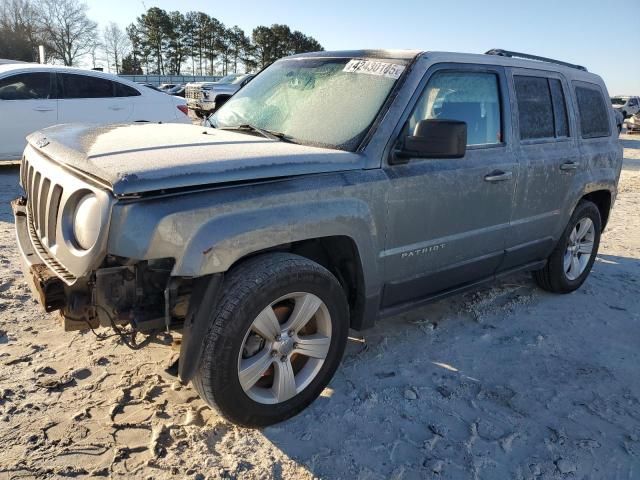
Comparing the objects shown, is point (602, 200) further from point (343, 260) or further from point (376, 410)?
point (376, 410)

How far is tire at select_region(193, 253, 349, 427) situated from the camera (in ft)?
7.84

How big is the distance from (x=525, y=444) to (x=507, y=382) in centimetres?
60

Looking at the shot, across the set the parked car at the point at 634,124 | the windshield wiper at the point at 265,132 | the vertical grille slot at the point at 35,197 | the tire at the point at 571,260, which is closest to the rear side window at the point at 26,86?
the windshield wiper at the point at 265,132

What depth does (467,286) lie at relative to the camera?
369 cm

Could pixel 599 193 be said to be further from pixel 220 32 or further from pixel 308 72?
pixel 220 32

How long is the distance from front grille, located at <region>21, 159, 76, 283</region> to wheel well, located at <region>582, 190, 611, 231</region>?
14.0ft

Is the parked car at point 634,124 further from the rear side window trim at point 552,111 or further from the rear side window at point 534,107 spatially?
the rear side window at point 534,107

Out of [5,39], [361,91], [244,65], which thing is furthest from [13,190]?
[244,65]

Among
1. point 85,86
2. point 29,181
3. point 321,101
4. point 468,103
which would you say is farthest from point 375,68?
point 85,86

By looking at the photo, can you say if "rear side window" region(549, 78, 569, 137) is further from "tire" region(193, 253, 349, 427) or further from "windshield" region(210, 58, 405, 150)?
"tire" region(193, 253, 349, 427)

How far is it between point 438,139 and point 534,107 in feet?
5.31

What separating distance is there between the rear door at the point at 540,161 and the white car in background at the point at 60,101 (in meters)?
6.11

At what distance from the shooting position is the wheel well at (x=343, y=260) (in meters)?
2.87

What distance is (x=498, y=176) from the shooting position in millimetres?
3498
